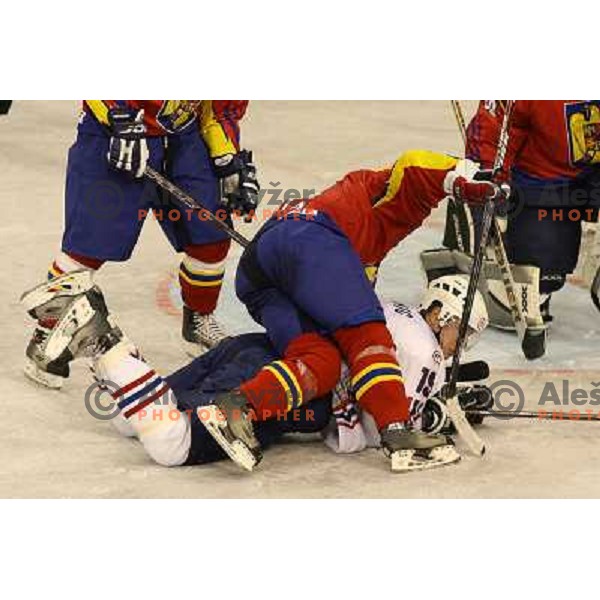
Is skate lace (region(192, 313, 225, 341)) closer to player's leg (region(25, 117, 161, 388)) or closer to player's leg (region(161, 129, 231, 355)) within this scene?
player's leg (region(161, 129, 231, 355))

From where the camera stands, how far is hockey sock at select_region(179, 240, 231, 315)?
22.8 ft

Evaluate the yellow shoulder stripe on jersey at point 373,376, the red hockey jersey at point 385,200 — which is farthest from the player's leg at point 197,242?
the yellow shoulder stripe on jersey at point 373,376

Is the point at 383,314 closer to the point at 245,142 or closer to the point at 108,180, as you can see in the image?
the point at 108,180

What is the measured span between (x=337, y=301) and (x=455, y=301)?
1.53 feet

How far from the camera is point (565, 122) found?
280 inches

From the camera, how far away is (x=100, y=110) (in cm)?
648

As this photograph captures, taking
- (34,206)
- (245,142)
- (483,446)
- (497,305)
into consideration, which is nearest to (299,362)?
(483,446)

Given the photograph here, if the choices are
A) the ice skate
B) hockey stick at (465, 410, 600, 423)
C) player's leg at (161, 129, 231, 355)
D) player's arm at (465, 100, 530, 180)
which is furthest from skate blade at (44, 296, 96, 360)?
player's arm at (465, 100, 530, 180)

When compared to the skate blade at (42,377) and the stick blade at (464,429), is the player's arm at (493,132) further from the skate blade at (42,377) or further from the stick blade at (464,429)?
the skate blade at (42,377)

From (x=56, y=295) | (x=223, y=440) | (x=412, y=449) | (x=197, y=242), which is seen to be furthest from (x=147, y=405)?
(x=197, y=242)

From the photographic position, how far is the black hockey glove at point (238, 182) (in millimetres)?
6867

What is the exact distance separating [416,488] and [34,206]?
423 cm

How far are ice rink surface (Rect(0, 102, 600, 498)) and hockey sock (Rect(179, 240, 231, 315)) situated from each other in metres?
0.21

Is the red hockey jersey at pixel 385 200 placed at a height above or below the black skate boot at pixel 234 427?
above
